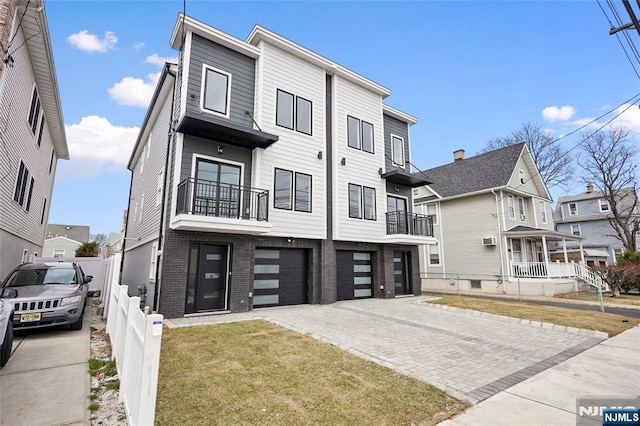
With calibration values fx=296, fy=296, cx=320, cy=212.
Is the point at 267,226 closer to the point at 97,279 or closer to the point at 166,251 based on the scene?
the point at 166,251

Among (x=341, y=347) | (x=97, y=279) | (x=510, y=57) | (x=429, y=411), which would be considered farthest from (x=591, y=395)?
(x=97, y=279)

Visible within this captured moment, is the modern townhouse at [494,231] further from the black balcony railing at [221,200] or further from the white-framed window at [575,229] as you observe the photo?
the white-framed window at [575,229]

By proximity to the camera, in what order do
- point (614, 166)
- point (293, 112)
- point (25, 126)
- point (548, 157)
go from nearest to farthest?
1. point (25, 126)
2. point (293, 112)
3. point (614, 166)
4. point (548, 157)

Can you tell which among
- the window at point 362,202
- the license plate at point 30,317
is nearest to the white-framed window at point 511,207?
the window at point 362,202

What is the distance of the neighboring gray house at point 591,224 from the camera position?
91.0ft

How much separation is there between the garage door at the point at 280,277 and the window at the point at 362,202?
9.73 feet

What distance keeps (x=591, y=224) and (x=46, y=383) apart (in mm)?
41500

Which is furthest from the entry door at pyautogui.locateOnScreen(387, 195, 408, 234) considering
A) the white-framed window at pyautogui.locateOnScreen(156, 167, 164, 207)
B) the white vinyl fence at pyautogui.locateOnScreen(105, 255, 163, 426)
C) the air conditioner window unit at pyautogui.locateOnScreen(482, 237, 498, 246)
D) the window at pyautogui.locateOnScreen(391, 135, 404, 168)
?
the white vinyl fence at pyautogui.locateOnScreen(105, 255, 163, 426)

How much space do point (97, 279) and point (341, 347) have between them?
1496 cm

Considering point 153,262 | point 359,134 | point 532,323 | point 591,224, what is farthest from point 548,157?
point 153,262

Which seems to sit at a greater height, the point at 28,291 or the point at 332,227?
the point at 332,227

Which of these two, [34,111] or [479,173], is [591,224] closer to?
[479,173]

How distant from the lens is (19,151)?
32.7 feet

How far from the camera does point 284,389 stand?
3760 millimetres
